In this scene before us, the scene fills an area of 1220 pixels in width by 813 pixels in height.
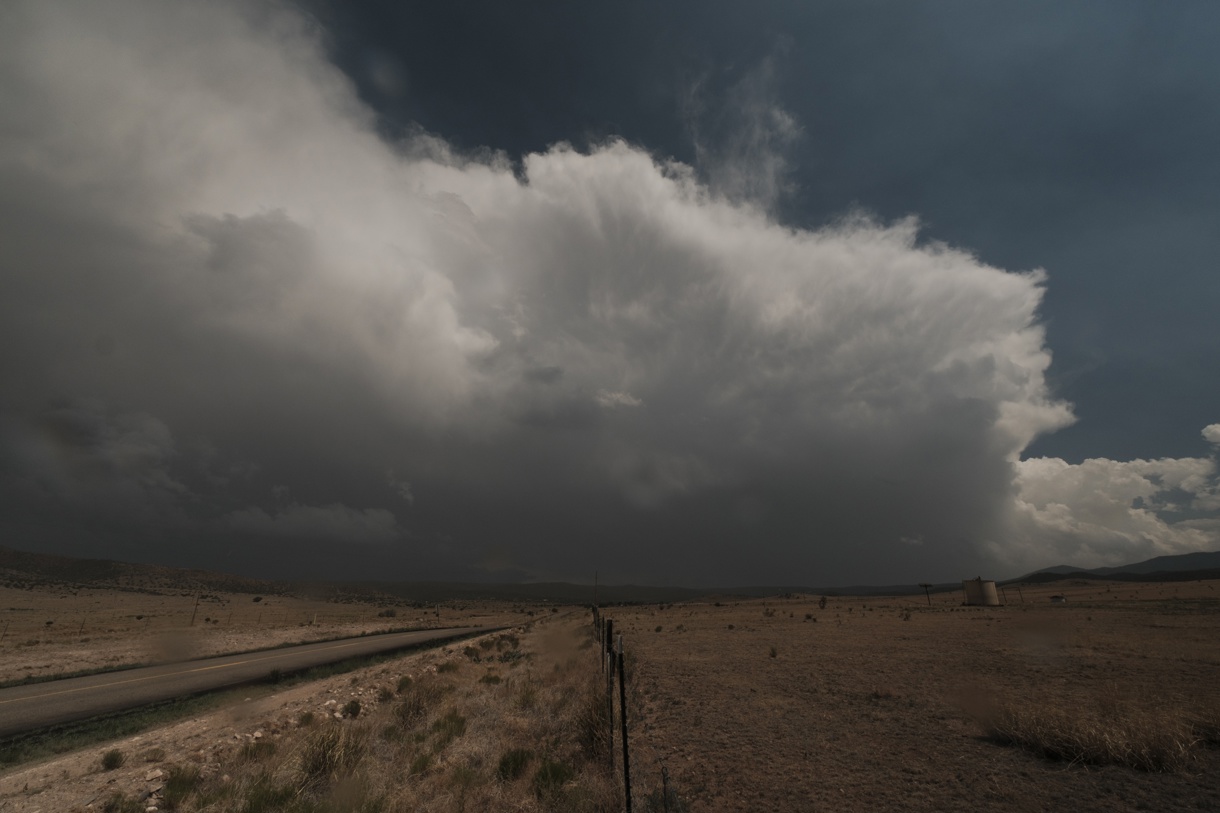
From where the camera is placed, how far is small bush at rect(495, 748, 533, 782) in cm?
1207

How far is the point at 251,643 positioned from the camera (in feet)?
149

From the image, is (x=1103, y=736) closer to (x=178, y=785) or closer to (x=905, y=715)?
(x=905, y=715)

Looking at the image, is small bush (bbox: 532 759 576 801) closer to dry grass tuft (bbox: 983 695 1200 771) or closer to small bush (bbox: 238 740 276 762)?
small bush (bbox: 238 740 276 762)

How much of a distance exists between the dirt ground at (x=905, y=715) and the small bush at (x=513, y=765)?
257 centimetres

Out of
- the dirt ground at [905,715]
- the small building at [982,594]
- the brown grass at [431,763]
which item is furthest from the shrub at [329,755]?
the small building at [982,594]

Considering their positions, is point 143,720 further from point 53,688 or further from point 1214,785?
point 1214,785

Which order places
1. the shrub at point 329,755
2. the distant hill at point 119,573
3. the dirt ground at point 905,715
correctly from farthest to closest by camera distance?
the distant hill at point 119,573 < the shrub at point 329,755 < the dirt ground at point 905,715

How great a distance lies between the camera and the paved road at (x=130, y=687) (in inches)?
727

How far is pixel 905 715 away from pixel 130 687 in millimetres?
29324

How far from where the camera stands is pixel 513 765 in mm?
12539

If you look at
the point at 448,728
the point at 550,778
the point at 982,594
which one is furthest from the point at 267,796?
the point at 982,594

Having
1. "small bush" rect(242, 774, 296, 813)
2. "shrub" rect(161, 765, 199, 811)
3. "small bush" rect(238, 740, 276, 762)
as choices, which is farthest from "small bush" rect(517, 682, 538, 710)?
"shrub" rect(161, 765, 199, 811)

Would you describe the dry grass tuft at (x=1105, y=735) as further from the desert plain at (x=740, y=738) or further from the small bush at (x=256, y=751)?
the small bush at (x=256, y=751)

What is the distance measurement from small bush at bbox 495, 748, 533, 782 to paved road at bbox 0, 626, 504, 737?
14.4m
